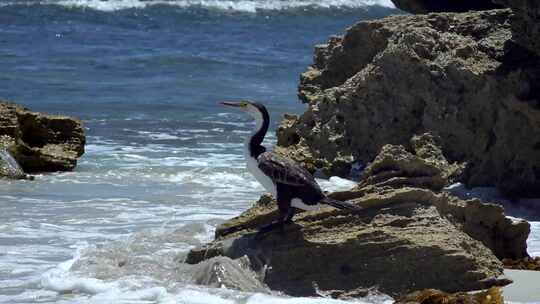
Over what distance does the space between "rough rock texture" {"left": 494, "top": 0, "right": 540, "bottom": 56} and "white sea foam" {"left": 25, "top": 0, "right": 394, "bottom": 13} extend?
26.7m

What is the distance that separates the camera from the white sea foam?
37188mm

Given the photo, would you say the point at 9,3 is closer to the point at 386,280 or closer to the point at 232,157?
the point at 232,157

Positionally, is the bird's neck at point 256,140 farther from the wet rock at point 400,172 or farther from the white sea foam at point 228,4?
the white sea foam at point 228,4

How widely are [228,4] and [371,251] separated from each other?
3376 centimetres

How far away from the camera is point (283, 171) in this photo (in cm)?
768

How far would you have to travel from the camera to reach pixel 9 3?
3588 centimetres

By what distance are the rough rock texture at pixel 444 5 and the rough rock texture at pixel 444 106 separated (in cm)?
268

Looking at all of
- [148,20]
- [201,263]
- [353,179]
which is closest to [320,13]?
[148,20]

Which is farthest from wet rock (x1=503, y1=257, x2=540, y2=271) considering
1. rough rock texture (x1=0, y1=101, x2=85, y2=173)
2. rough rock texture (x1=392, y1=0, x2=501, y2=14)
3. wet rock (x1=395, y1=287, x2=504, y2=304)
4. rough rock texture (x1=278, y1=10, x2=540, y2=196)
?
rough rock texture (x1=392, y1=0, x2=501, y2=14)

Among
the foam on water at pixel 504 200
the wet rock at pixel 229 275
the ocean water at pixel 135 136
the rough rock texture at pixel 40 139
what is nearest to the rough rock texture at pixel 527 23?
the foam on water at pixel 504 200

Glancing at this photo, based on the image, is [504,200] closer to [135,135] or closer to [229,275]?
[229,275]

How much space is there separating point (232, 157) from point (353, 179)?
2.78m

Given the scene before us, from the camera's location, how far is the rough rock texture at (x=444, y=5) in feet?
48.8

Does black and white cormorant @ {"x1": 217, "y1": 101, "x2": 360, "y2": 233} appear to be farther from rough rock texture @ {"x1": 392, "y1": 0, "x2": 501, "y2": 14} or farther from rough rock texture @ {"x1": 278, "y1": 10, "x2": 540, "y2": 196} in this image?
rough rock texture @ {"x1": 392, "y1": 0, "x2": 501, "y2": 14}
